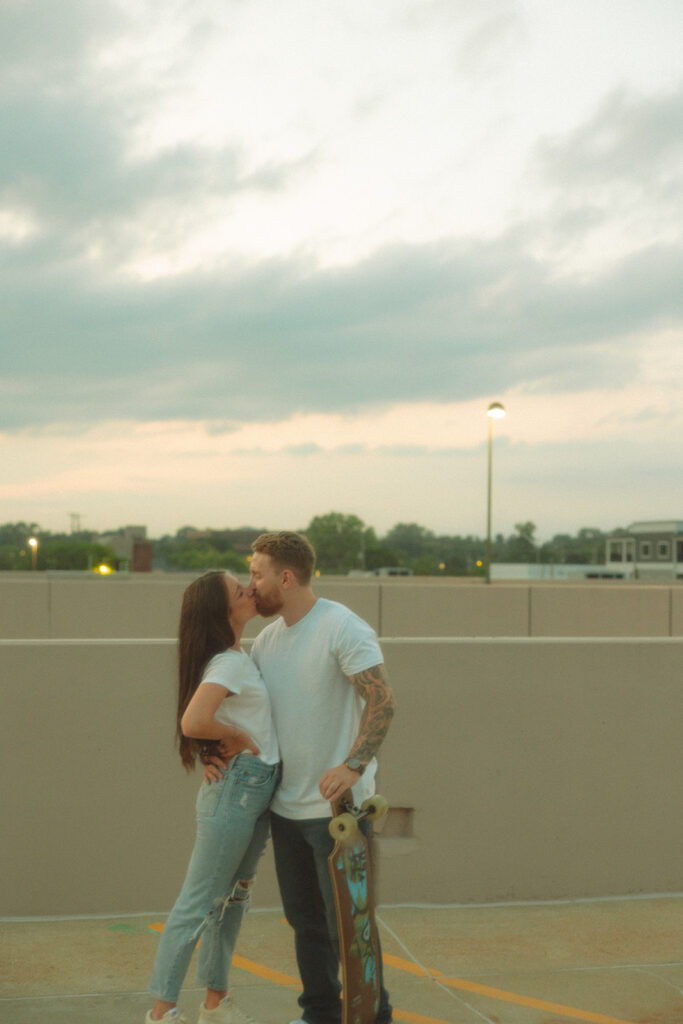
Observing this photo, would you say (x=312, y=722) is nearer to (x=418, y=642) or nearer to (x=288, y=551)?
(x=288, y=551)

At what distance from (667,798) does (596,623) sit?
15308 mm

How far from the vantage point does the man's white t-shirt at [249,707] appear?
3.43 metres

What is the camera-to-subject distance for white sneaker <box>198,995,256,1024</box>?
3648 mm

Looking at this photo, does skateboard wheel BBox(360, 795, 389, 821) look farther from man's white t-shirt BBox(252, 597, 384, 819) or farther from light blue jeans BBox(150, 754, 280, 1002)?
light blue jeans BBox(150, 754, 280, 1002)

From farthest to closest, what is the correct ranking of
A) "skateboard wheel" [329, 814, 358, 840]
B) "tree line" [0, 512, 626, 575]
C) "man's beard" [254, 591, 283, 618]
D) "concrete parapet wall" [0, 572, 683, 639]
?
"tree line" [0, 512, 626, 575] → "concrete parapet wall" [0, 572, 683, 639] → "man's beard" [254, 591, 283, 618] → "skateboard wheel" [329, 814, 358, 840]

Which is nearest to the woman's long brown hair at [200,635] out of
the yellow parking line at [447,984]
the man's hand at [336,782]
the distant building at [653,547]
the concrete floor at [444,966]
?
the man's hand at [336,782]

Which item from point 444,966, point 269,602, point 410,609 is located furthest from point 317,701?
point 410,609

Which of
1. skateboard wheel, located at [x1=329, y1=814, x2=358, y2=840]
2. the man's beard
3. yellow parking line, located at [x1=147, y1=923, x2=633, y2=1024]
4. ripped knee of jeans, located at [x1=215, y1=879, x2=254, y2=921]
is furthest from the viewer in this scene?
yellow parking line, located at [x1=147, y1=923, x2=633, y2=1024]

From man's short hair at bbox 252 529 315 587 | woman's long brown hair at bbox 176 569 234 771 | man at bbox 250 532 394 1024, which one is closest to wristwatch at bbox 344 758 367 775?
man at bbox 250 532 394 1024

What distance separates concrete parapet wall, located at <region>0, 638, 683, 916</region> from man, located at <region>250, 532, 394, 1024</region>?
123 centimetres

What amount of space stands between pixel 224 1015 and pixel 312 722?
3.66 feet

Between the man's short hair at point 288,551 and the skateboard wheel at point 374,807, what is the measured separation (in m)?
0.74

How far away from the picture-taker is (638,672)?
5.47 metres

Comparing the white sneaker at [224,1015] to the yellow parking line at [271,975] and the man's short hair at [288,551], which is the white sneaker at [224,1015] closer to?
the yellow parking line at [271,975]
